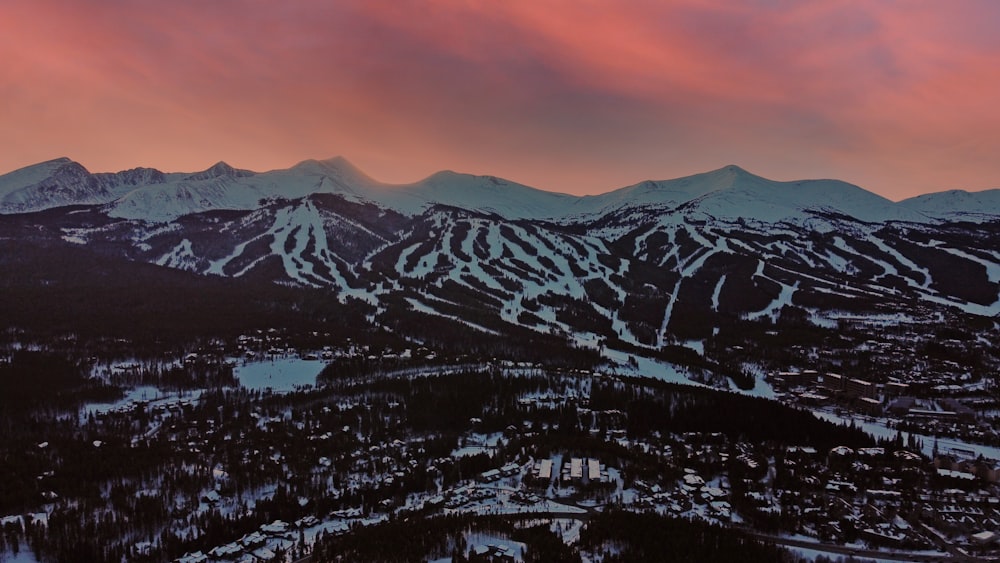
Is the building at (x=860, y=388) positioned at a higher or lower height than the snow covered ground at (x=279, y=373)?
higher

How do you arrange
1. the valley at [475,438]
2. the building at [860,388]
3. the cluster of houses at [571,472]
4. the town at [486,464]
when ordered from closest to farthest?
the valley at [475,438]
the town at [486,464]
the cluster of houses at [571,472]
the building at [860,388]

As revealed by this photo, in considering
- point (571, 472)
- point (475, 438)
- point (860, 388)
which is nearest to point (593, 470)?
point (571, 472)

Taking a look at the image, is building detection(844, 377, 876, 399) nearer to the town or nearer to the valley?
the town

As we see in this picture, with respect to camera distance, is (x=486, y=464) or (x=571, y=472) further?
(x=486, y=464)

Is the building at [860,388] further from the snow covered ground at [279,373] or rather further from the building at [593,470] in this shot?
the snow covered ground at [279,373]

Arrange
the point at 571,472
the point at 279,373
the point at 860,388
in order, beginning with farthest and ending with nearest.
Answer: the point at 279,373
the point at 860,388
the point at 571,472

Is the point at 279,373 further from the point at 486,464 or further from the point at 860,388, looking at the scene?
the point at 860,388

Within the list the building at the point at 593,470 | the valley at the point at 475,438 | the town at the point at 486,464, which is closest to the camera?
the valley at the point at 475,438

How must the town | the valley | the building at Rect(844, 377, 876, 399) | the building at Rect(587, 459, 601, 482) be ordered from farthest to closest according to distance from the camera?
the building at Rect(844, 377, 876, 399) → the building at Rect(587, 459, 601, 482) → the town → the valley

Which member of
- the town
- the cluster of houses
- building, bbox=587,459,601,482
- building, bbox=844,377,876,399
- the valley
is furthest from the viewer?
building, bbox=844,377,876,399

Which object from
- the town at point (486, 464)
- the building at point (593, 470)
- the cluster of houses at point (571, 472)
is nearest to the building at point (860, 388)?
the town at point (486, 464)

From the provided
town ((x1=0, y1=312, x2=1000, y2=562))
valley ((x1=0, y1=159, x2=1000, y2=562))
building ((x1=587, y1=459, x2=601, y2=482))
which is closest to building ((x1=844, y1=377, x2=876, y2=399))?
town ((x1=0, y1=312, x2=1000, y2=562))

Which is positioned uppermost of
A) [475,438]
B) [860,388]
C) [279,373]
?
[860,388]

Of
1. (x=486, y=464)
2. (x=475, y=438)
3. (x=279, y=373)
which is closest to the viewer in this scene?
(x=486, y=464)
